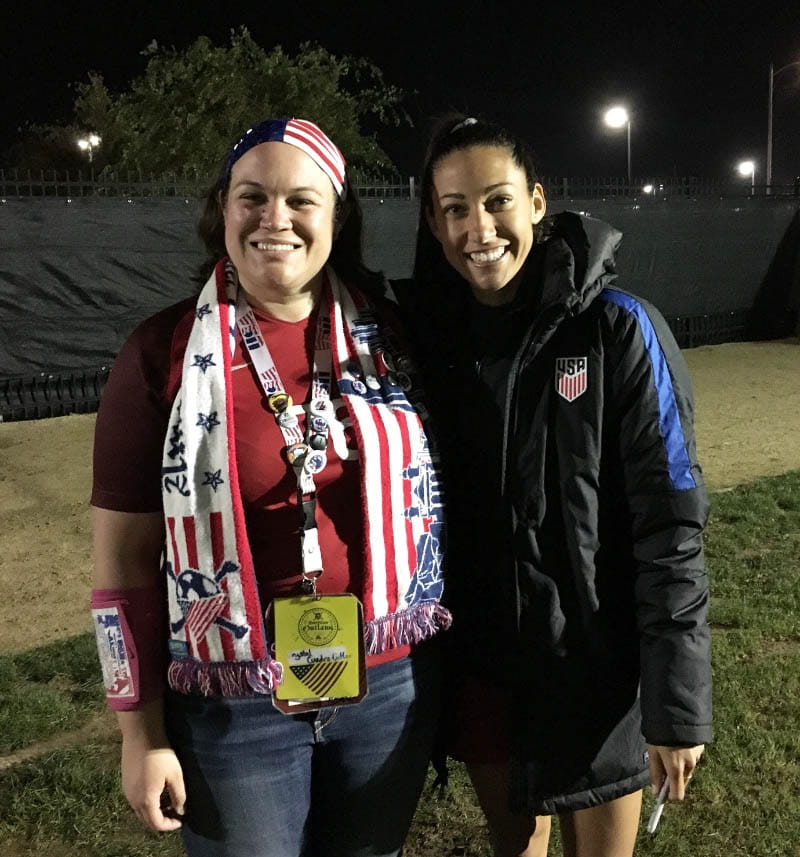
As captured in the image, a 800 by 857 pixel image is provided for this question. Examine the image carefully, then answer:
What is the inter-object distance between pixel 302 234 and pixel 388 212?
317 inches

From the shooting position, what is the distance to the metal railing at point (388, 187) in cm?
824

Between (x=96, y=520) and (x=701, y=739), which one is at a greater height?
(x=96, y=520)

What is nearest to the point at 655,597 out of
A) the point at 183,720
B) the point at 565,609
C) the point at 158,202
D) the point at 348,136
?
the point at 565,609

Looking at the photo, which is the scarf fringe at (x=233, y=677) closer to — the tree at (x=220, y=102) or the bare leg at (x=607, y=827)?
the bare leg at (x=607, y=827)

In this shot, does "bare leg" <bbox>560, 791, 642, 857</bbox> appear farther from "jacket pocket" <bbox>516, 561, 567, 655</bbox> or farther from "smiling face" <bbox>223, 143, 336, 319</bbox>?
"smiling face" <bbox>223, 143, 336, 319</bbox>

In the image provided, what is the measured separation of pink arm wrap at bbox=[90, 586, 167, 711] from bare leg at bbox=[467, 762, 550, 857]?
0.76 metres

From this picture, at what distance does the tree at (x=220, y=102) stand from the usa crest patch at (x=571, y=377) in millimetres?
17753

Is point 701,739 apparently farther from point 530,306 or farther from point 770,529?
point 770,529

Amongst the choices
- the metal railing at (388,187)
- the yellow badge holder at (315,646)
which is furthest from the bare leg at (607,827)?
the metal railing at (388,187)

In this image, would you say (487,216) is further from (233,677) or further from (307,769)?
(307,769)

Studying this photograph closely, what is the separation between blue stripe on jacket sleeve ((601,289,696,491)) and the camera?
162 centimetres

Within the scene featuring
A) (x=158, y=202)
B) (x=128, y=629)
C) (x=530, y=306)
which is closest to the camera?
(x=128, y=629)

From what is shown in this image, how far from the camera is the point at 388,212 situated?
31.2 ft

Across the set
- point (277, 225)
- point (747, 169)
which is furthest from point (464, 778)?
point (747, 169)
